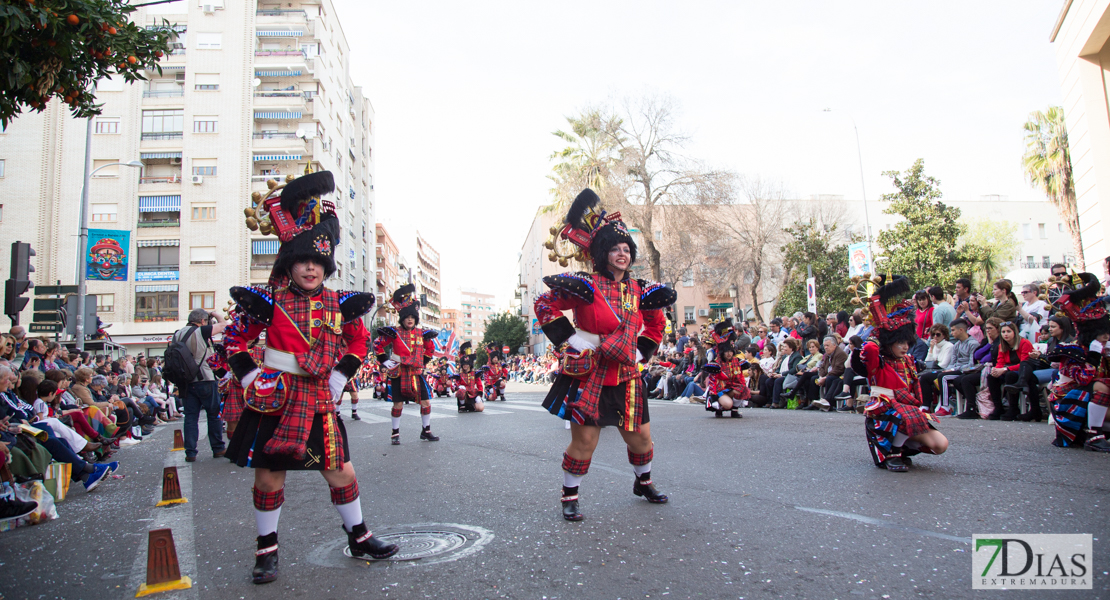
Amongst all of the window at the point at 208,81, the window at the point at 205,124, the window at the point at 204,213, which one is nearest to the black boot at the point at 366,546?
the window at the point at 204,213

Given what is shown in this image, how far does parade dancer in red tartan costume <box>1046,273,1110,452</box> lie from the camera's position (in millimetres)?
6391

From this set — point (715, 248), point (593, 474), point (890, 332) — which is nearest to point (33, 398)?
point (593, 474)

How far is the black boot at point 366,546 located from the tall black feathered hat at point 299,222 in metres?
1.48

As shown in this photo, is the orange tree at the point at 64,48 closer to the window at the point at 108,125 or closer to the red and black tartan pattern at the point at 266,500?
the red and black tartan pattern at the point at 266,500

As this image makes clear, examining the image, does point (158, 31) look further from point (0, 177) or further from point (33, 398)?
point (0, 177)

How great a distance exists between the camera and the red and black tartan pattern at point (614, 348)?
464cm

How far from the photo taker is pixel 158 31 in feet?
16.1

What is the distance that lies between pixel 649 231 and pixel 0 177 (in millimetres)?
40145

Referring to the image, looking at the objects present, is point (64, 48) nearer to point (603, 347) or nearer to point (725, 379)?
point (603, 347)

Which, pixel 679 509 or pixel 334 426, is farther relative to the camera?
pixel 679 509

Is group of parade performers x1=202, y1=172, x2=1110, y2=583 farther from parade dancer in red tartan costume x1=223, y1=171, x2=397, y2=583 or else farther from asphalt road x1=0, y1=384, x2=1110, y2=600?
asphalt road x1=0, y1=384, x2=1110, y2=600

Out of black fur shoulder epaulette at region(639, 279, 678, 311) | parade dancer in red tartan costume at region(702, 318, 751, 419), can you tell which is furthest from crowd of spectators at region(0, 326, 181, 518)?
parade dancer in red tartan costume at region(702, 318, 751, 419)

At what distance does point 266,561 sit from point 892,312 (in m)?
5.12

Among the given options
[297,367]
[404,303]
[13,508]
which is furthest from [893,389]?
[13,508]
